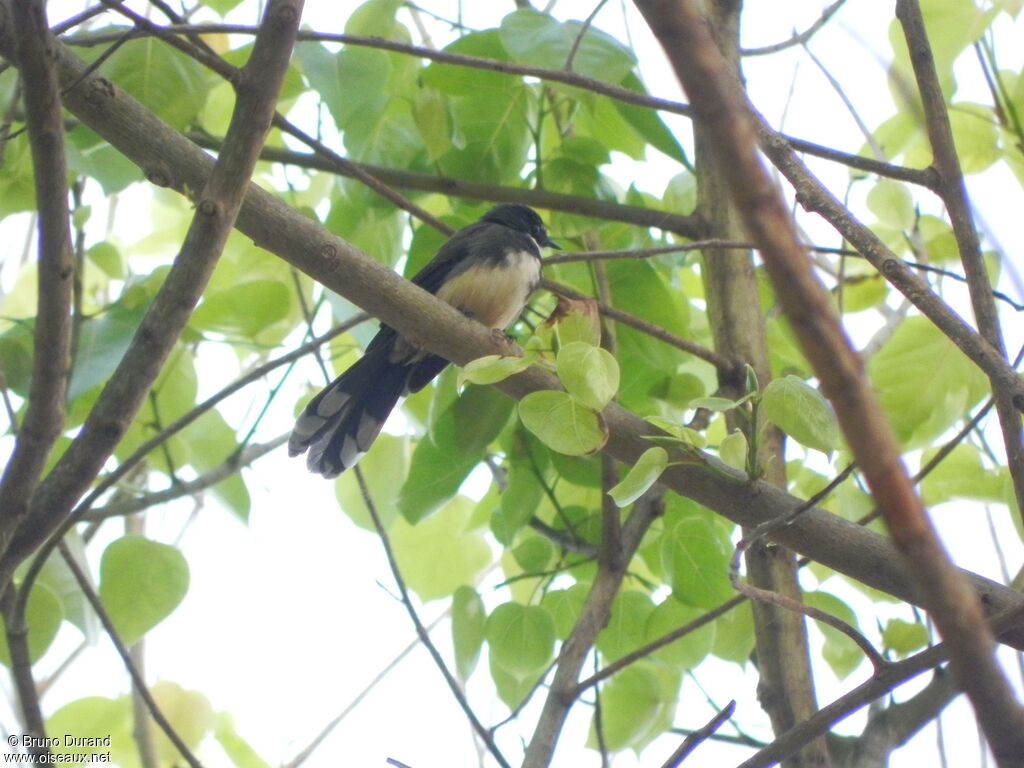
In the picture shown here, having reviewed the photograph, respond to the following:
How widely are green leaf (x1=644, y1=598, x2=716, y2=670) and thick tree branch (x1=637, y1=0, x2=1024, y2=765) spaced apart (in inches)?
85.6

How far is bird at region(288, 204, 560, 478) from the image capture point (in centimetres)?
331

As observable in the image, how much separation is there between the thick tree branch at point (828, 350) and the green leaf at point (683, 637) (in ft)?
7.13

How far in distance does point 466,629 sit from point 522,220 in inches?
86.4

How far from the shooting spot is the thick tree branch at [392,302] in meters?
2.00

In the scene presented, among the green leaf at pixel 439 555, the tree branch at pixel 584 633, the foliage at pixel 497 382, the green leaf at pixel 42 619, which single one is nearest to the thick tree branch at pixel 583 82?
the foliage at pixel 497 382

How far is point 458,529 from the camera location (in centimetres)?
339

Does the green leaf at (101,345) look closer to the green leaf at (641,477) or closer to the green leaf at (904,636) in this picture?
the green leaf at (641,477)

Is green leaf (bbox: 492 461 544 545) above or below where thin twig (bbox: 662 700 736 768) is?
above

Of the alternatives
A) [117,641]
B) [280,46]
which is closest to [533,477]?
[117,641]

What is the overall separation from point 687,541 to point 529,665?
485 mm

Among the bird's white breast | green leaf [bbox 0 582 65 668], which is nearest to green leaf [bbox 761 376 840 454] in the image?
green leaf [bbox 0 582 65 668]

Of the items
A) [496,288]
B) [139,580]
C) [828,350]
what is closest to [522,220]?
[496,288]

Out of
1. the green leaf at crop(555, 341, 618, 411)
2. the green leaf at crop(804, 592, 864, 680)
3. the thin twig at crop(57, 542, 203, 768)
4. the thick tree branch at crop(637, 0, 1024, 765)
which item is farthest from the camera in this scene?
the green leaf at crop(804, 592, 864, 680)

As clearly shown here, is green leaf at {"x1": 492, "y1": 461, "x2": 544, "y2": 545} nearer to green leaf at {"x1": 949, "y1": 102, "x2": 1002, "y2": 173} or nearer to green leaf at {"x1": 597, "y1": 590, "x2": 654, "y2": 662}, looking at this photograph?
green leaf at {"x1": 597, "y1": 590, "x2": 654, "y2": 662}
